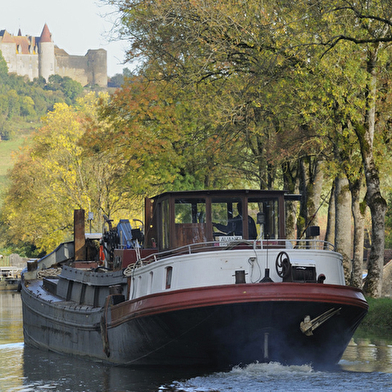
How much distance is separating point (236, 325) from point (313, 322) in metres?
1.58

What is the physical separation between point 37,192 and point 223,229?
4576cm

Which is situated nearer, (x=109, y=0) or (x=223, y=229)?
(x=223, y=229)

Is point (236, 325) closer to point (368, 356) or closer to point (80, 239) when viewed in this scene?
point (368, 356)

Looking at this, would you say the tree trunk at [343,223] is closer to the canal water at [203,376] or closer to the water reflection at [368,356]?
the water reflection at [368,356]

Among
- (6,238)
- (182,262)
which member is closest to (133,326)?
(182,262)

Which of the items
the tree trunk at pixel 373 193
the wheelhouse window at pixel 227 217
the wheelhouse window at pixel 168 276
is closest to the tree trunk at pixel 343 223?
the tree trunk at pixel 373 193

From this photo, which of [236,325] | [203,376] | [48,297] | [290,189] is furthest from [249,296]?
[290,189]

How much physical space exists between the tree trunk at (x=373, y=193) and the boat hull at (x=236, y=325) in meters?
8.10

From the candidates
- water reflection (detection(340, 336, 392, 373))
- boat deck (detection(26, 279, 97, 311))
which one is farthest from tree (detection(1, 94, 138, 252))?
water reflection (detection(340, 336, 392, 373))

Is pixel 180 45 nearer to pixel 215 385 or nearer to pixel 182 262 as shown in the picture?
pixel 182 262

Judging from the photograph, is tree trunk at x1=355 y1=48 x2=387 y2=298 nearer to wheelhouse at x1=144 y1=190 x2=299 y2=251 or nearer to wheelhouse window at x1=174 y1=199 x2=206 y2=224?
wheelhouse at x1=144 y1=190 x2=299 y2=251

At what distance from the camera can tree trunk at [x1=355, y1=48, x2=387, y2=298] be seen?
2458 centimetres

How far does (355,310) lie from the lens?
54.0ft

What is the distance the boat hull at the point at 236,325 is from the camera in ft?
50.6
